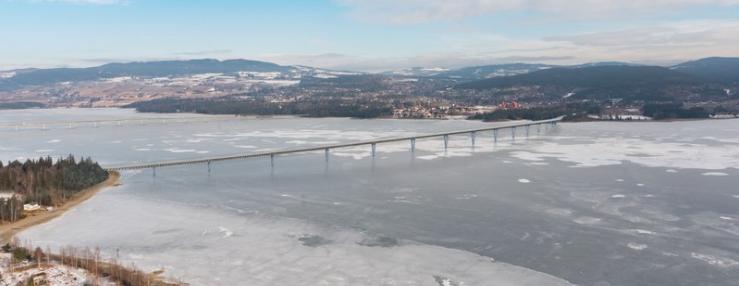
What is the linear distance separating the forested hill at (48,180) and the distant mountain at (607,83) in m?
53.6

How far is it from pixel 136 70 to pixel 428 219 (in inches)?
5445

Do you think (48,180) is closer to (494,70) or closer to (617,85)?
(617,85)

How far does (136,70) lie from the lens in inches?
5468

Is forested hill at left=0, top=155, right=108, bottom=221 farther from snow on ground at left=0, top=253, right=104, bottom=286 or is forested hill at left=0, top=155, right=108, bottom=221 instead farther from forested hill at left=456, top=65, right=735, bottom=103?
forested hill at left=456, top=65, right=735, bottom=103

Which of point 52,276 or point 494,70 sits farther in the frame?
point 494,70

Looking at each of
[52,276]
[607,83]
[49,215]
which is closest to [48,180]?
[49,215]

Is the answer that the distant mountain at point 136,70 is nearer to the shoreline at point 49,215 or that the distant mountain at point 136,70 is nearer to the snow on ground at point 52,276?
the shoreline at point 49,215

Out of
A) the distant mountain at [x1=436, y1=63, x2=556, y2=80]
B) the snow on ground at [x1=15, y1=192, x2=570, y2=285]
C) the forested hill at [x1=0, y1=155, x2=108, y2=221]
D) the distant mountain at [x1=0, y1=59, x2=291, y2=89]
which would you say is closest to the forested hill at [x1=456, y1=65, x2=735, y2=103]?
the distant mountain at [x1=436, y1=63, x2=556, y2=80]

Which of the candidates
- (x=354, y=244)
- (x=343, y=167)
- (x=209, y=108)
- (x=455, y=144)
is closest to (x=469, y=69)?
(x=209, y=108)

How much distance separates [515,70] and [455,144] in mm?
113279

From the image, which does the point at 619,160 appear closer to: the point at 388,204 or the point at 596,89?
the point at 388,204

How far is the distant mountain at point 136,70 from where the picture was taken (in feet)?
375

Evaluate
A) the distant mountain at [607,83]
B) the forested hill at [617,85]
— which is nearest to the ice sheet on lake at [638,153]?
the forested hill at [617,85]

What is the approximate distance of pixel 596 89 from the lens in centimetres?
6762
